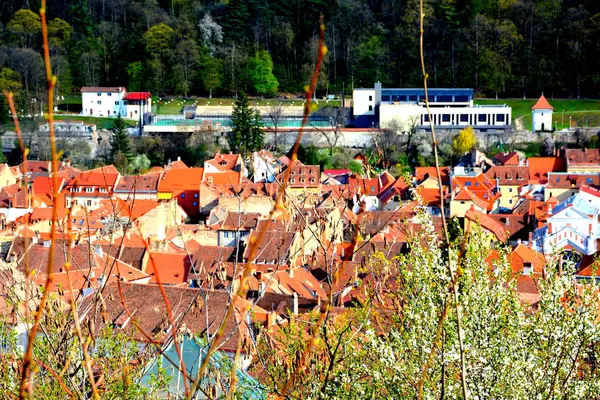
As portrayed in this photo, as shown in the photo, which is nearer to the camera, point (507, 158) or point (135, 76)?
point (507, 158)

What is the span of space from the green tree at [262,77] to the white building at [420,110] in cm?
548

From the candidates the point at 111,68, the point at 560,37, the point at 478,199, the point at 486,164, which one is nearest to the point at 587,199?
the point at 478,199

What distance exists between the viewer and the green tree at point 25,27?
163ft

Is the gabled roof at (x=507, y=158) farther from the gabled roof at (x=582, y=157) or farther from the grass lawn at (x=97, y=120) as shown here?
the grass lawn at (x=97, y=120)

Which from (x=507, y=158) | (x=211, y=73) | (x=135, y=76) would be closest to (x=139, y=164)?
(x=211, y=73)

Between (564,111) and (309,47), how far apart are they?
13.8 meters

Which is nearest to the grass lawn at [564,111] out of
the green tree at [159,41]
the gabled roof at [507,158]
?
the gabled roof at [507,158]

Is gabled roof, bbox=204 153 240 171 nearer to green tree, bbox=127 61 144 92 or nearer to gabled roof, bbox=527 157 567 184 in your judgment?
gabled roof, bbox=527 157 567 184

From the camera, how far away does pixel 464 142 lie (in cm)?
3744

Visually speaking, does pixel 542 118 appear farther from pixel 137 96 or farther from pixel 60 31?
pixel 60 31

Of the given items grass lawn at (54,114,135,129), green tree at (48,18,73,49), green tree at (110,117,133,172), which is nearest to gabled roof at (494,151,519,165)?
green tree at (110,117,133,172)

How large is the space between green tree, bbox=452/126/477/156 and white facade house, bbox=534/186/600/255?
1128cm

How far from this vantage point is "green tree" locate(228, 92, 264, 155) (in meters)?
36.9

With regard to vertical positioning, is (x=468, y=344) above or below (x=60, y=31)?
below
